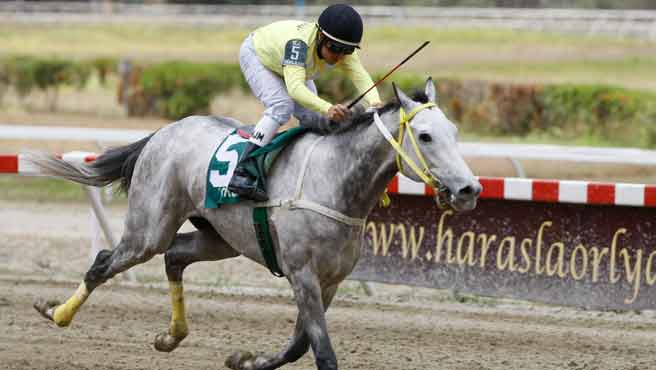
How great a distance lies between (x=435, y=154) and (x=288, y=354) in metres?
1.17

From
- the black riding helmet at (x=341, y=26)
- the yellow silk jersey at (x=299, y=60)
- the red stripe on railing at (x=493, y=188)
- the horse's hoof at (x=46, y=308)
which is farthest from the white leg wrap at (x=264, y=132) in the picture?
the red stripe on railing at (x=493, y=188)

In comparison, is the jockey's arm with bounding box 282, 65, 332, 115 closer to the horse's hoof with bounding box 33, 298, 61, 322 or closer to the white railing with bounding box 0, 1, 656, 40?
the horse's hoof with bounding box 33, 298, 61, 322

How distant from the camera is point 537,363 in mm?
5375

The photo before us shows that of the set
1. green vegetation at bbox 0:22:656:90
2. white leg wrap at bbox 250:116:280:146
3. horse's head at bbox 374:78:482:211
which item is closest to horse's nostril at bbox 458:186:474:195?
horse's head at bbox 374:78:482:211

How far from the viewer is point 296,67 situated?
4.64 metres

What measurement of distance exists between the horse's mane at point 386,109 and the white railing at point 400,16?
3003 centimetres

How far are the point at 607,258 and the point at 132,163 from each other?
8.86 ft

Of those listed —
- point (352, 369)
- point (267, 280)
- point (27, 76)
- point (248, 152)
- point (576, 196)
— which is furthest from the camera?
point (27, 76)

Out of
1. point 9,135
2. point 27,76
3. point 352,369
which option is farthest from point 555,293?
point 27,76

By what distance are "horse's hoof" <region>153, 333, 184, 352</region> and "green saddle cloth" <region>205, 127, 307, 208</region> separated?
729 millimetres

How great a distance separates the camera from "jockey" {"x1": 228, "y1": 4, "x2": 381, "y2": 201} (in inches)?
181

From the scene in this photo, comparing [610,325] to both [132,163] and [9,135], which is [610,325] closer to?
[132,163]

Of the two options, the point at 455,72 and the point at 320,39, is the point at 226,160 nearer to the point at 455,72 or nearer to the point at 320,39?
the point at 320,39

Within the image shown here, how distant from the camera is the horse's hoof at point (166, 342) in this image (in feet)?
17.4
